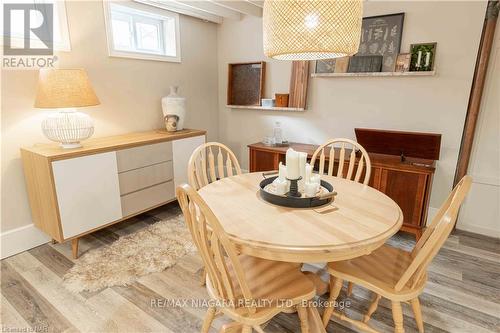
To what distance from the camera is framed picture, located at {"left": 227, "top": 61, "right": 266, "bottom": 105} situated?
3.59 metres

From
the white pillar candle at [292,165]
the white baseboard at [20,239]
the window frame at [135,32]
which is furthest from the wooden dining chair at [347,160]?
the white baseboard at [20,239]

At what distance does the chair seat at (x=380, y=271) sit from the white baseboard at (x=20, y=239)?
2399 millimetres

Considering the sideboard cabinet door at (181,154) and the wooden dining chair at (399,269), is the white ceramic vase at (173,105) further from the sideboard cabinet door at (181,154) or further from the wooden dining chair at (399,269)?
the wooden dining chair at (399,269)

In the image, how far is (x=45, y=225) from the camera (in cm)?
228

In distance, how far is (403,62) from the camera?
8.57 feet

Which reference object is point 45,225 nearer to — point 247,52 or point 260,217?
point 260,217

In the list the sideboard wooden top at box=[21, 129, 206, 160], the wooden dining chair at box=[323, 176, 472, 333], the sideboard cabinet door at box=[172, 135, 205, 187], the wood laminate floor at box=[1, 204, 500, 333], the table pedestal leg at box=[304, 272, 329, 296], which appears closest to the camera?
the wooden dining chair at box=[323, 176, 472, 333]

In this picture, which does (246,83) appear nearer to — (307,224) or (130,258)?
(130,258)

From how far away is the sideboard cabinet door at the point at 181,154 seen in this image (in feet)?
9.83

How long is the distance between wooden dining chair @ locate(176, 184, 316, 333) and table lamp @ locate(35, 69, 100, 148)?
1.55 m

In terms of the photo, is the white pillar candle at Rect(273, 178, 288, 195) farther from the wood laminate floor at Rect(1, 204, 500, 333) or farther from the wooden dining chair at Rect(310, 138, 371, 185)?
the wood laminate floor at Rect(1, 204, 500, 333)

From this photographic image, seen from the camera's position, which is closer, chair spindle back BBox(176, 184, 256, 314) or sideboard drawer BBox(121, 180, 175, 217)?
chair spindle back BBox(176, 184, 256, 314)

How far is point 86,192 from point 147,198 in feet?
1.96

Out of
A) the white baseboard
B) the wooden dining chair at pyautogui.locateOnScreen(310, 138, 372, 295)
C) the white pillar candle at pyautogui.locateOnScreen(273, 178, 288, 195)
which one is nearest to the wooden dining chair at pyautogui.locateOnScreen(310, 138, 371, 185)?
the wooden dining chair at pyautogui.locateOnScreen(310, 138, 372, 295)
